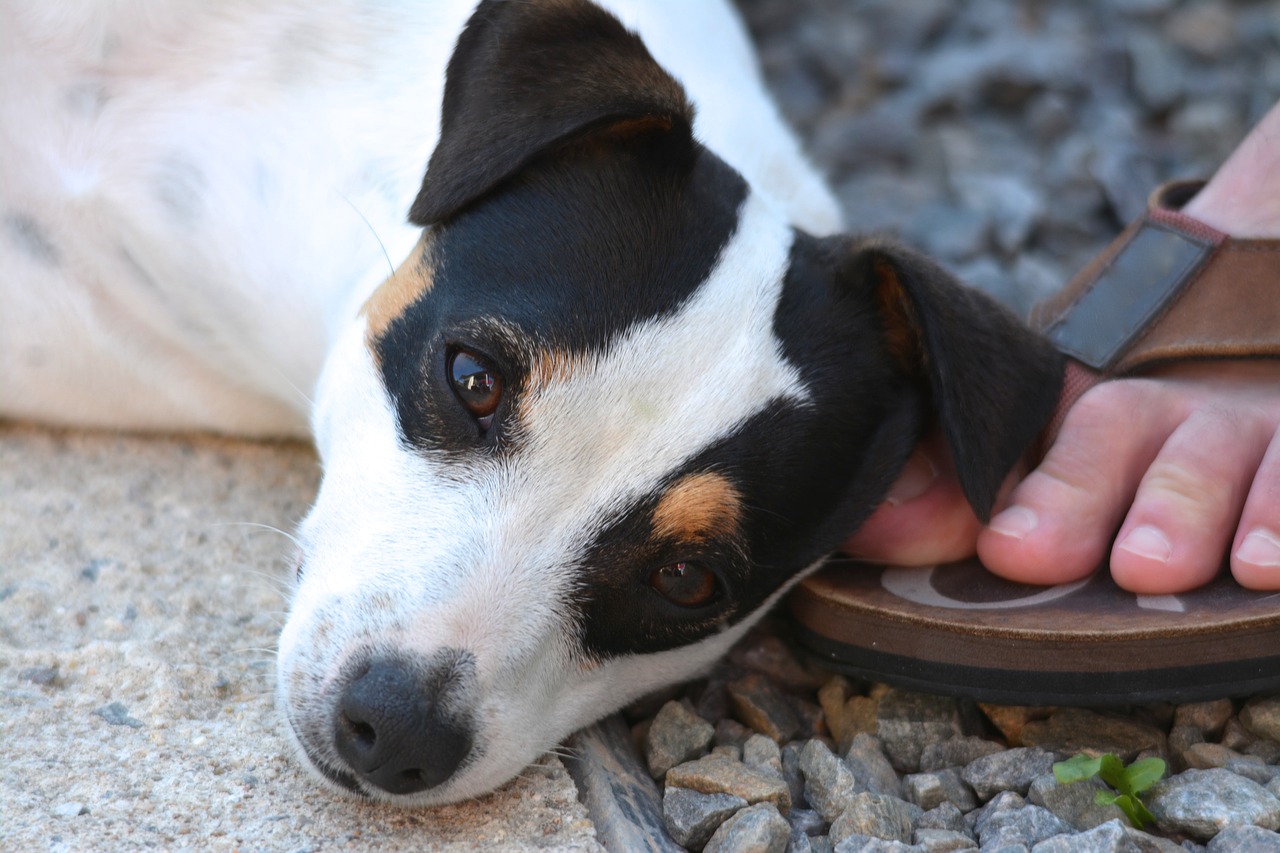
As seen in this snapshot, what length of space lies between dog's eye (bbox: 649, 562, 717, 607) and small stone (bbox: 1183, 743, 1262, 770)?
0.89m

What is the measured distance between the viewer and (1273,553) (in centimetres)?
240

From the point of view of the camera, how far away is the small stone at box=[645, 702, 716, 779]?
2.43 meters

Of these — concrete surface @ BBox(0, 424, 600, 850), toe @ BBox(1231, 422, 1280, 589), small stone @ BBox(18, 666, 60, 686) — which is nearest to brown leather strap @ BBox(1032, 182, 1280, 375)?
toe @ BBox(1231, 422, 1280, 589)

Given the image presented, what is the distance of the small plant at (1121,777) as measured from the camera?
87.0 inches

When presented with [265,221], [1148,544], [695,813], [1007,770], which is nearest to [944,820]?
[1007,770]

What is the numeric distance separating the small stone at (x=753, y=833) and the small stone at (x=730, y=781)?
5cm

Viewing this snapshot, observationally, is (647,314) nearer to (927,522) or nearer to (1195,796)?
(927,522)

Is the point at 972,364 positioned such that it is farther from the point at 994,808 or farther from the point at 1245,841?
the point at 1245,841

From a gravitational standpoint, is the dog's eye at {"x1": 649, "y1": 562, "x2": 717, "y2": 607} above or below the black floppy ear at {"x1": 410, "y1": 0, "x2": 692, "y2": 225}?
below

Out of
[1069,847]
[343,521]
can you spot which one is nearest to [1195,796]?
[1069,847]

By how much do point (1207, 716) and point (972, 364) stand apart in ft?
2.61

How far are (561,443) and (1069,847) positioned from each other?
3.34 ft

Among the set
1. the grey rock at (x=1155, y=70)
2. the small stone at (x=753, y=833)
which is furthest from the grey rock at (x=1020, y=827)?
the grey rock at (x=1155, y=70)

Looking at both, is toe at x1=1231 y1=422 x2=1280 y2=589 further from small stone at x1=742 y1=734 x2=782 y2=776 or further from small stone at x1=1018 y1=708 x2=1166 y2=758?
small stone at x1=742 y1=734 x2=782 y2=776
